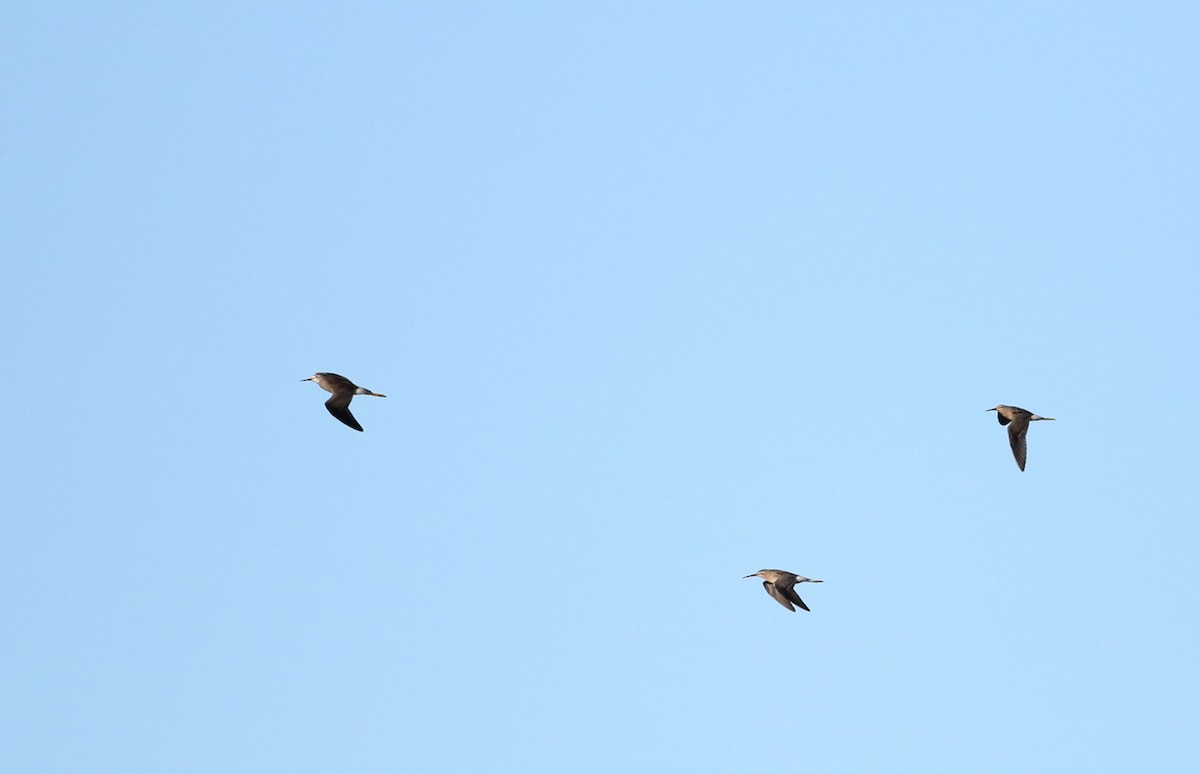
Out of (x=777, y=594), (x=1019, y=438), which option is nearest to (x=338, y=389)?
(x=777, y=594)

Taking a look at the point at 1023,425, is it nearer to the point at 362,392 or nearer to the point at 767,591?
the point at 767,591

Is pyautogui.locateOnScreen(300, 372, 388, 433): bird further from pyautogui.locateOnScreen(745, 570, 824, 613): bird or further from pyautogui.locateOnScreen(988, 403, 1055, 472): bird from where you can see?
pyautogui.locateOnScreen(988, 403, 1055, 472): bird

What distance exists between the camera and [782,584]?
59969 millimetres

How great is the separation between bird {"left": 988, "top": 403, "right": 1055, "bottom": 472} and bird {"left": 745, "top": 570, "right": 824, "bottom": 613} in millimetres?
7864

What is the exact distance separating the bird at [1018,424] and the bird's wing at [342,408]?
67.4 feet

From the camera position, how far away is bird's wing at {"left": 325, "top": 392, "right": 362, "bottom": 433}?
56.2 meters

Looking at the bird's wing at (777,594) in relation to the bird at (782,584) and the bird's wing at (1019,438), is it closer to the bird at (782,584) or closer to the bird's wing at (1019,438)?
the bird at (782,584)

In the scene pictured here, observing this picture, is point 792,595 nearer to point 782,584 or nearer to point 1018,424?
point 782,584

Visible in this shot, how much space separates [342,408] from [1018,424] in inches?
841

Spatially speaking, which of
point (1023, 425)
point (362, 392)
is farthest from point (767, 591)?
point (362, 392)

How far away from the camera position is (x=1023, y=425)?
60812mm

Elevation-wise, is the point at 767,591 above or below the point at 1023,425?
below

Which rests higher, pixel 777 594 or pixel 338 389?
pixel 338 389

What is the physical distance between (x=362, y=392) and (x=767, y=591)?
14103 millimetres
